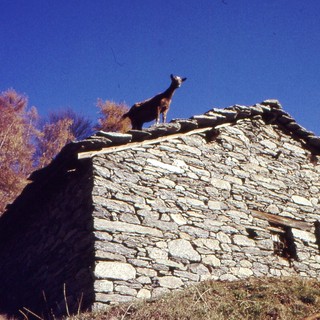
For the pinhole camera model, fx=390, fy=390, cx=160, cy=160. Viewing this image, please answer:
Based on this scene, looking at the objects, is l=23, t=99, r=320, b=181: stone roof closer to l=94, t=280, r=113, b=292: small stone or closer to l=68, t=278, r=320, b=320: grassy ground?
l=94, t=280, r=113, b=292: small stone

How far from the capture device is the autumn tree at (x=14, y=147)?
48.8 feet

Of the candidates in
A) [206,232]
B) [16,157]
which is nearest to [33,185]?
[206,232]

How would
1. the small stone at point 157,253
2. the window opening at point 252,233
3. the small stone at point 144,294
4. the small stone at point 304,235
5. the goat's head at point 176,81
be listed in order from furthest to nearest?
the goat's head at point 176,81, the small stone at point 304,235, the window opening at point 252,233, the small stone at point 157,253, the small stone at point 144,294

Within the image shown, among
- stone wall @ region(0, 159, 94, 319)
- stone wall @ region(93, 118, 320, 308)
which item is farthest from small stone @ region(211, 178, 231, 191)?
stone wall @ region(0, 159, 94, 319)

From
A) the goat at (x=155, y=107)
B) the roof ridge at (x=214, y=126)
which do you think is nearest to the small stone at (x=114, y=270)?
the roof ridge at (x=214, y=126)

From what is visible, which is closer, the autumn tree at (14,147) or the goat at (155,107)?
the goat at (155,107)

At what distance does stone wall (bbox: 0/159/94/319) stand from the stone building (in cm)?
2

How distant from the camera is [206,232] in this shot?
6.33 m

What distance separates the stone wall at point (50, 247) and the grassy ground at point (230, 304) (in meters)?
0.80

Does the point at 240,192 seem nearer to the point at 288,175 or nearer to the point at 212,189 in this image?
the point at 212,189

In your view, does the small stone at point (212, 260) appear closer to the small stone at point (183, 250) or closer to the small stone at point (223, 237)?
the small stone at point (183, 250)

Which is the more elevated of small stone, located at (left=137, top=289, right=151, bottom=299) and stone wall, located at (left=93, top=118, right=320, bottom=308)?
stone wall, located at (left=93, top=118, right=320, bottom=308)

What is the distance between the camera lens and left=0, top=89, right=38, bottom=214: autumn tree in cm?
1487

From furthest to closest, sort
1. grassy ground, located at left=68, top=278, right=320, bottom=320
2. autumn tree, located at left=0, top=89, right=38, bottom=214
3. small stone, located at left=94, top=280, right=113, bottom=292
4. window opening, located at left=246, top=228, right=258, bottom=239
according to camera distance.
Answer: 1. autumn tree, located at left=0, top=89, right=38, bottom=214
2. window opening, located at left=246, top=228, right=258, bottom=239
3. small stone, located at left=94, top=280, right=113, bottom=292
4. grassy ground, located at left=68, top=278, right=320, bottom=320
